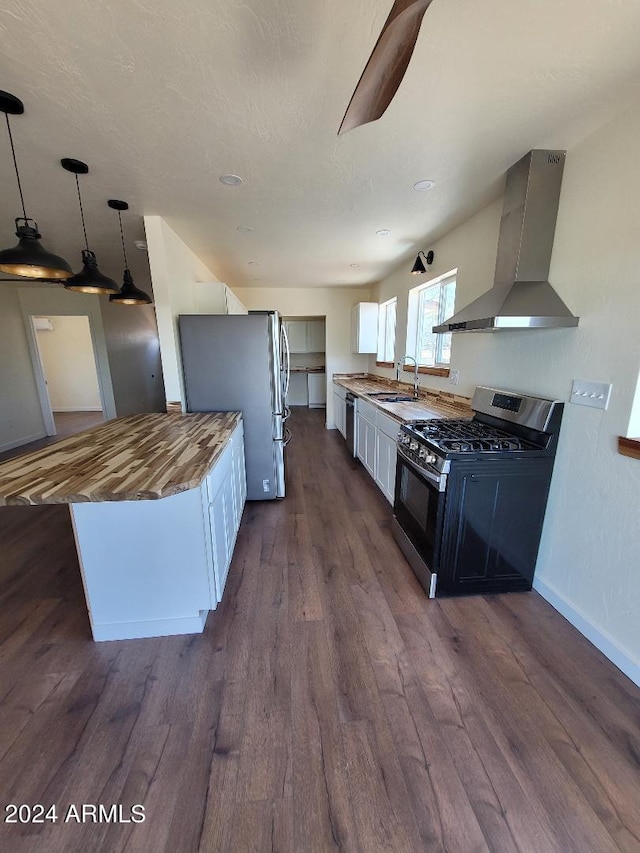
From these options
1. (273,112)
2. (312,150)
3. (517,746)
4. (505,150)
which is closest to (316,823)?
(517,746)

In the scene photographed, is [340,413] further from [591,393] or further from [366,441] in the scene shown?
[591,393]

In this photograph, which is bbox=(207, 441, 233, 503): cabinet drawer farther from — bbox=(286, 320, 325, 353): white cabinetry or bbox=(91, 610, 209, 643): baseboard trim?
bbox=(286, 320, 325, 353): white cabinetry

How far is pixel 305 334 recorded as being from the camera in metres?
7.15

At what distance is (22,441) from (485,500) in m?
6.60

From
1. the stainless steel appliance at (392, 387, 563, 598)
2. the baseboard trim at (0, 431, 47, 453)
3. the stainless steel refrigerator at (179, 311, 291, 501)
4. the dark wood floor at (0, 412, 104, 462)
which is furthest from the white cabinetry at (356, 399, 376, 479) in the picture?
the baseboard trim at (0, 431, 47, 453)

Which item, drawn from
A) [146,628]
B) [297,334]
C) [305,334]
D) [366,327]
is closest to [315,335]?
[305,334]

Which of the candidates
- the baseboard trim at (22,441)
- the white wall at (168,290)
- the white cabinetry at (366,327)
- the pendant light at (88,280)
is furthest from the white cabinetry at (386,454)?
the baseboard trim at (22,441)

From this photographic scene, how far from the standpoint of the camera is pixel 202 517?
5.19 feet

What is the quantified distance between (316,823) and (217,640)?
849 millimetres

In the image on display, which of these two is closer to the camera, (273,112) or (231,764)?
(231,764)

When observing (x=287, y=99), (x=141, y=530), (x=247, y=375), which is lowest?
(x=141, y=530)

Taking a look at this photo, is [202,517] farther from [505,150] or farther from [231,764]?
[505,150]

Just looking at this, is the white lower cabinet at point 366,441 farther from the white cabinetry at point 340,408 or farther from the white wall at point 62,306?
the white wall at point 62,306

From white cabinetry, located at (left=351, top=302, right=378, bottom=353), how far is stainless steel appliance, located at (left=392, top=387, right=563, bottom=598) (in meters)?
3.39
